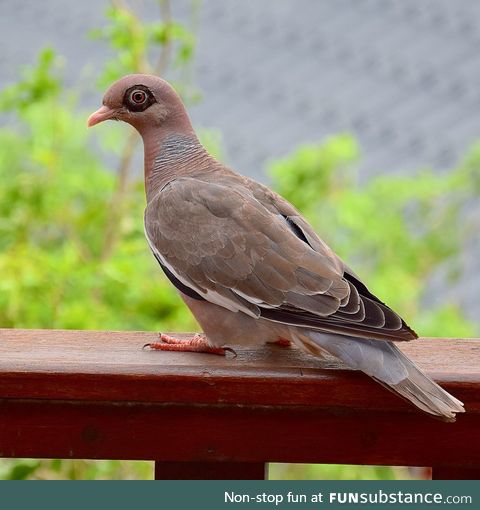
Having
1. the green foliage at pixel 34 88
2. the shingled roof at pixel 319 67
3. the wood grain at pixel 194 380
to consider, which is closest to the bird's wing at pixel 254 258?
the wood grain at pixel 194 380

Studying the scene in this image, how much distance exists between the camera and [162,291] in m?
3.31

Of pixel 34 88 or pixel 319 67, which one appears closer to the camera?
pixel 34 88

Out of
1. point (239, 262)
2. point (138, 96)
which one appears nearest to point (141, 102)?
point (138, 96)

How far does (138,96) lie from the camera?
8.17ft

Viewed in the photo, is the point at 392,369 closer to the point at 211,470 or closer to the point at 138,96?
the point at 211,470

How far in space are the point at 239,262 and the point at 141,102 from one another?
1.72 feet

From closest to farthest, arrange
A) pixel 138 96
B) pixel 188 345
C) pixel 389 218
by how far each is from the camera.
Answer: pixel 188 345 → pixel 138 96 → pixel 389 218

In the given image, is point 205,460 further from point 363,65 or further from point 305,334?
point 363,65

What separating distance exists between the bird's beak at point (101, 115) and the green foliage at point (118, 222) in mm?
720

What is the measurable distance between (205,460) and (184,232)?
628 millimetres

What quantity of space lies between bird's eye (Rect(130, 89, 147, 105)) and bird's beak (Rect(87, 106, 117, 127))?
0.06 meters

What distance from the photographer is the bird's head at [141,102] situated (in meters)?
2.48

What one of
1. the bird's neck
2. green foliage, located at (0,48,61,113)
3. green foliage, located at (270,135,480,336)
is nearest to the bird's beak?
the bird's neck

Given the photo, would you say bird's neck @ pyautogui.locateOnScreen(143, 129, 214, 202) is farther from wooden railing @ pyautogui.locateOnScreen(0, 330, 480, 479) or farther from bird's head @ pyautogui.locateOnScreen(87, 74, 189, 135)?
wooden railing @ pyautogui.locateOnScreen(0, 330, 480, 479)
